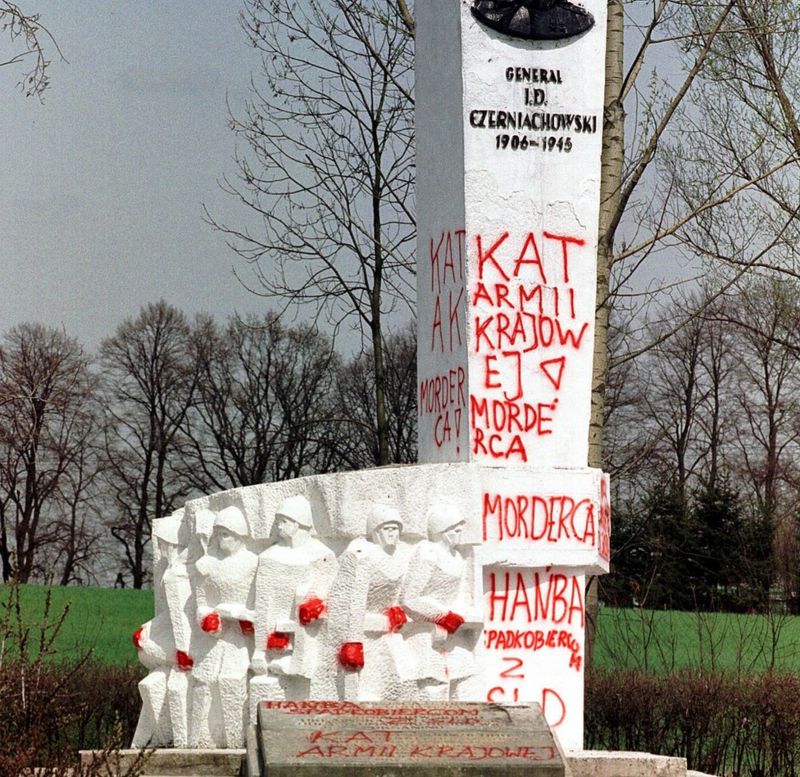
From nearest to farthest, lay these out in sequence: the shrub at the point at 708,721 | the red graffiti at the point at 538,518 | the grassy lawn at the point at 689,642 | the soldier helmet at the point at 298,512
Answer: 1. the soldier helmet at the point at 298,512
2. the red graffiti at the point at 538,518
3. the shrub at the point at 708,721
4. the grassy lawn at the point at 689,642

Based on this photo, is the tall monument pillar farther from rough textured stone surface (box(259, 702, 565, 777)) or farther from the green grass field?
the green grass field

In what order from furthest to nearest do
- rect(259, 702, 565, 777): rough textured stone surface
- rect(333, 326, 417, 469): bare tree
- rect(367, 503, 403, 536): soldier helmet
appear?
rect(333, 326, 417, 469): bare tree → rect(367, 503, 403, 536): soldier helmet → rect(259, 702, 565, 777): rough textured stone surface

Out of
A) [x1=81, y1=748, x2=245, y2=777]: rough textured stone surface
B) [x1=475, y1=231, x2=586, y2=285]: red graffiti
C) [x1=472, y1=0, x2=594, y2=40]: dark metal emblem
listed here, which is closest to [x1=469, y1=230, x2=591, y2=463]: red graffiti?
[x1=475, y1=231, x2=586, y2=285]: red graffiti

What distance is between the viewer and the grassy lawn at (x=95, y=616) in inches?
667

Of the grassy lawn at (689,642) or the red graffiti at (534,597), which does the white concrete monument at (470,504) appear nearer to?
the red graffiti at (534,597)

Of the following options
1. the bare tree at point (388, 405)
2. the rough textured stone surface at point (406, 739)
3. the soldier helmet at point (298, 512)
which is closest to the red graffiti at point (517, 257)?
the soldier helmet at point (298, 512)

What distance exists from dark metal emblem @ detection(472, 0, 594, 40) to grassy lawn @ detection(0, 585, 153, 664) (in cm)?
822

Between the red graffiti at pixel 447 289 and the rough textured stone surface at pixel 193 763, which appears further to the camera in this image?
the red graffiti at pixel 447 289

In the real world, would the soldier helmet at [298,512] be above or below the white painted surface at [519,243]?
below

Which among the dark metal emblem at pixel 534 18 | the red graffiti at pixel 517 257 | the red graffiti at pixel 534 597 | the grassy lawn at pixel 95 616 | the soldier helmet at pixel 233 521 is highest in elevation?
the dark metal emblem at pixel 534 18

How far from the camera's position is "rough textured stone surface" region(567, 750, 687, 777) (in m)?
8.11

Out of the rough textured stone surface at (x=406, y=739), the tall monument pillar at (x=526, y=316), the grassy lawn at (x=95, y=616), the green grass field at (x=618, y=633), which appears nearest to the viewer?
the rough textured stone surface at (x=406, y=739)

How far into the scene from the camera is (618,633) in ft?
52.3

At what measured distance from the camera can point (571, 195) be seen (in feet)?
29.5
